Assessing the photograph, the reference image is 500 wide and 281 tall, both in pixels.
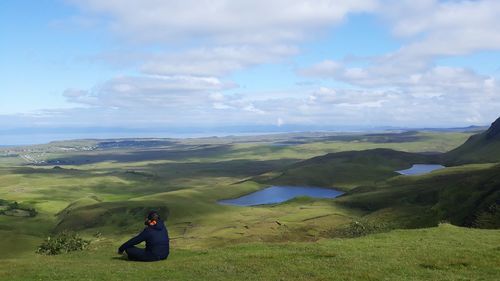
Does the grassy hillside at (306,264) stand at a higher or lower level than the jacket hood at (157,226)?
lower

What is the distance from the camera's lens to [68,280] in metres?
27.5

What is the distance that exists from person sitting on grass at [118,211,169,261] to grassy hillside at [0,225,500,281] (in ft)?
2.57

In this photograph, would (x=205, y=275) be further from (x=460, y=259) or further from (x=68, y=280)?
(x=460, y=259)

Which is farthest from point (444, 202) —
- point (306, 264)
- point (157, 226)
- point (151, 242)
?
point (157, 226)

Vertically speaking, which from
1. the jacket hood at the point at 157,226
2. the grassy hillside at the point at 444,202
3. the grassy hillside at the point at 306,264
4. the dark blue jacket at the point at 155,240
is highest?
the jacket hood at the point at 157,226

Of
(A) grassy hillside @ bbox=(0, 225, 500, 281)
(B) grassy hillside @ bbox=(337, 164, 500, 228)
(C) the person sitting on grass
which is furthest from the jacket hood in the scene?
(B) grassy hillside @ bbox=(337, 164, 500, 228)

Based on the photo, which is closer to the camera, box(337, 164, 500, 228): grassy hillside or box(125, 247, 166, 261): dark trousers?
box(125, 247, 166, 261): dark trousers

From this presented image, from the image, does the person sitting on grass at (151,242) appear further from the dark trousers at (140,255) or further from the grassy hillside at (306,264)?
the grassy hillside at (306,264)

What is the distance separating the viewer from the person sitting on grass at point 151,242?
30.6m

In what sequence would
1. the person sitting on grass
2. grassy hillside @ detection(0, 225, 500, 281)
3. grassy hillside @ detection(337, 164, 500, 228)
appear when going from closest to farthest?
grassy hillside @ detection(0, 225, 500, 281) < the person sitting on grass < grassy hillside @ detection(337, 164, 500, 228)

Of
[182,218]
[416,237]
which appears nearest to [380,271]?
[416,237]

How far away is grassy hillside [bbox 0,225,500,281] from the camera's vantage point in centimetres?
2669

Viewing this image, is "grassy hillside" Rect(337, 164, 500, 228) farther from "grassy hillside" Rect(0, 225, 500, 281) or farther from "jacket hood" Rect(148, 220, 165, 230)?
"jacket hood" Rect(148, 220, 165, 230)

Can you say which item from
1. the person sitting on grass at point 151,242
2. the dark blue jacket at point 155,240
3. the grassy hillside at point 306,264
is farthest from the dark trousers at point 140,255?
the grassy hillside at point 306,264
